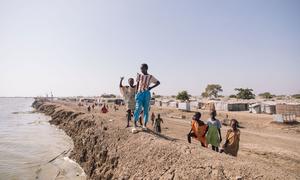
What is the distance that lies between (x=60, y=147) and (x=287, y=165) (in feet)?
50.5

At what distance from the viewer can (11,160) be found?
15594 mm

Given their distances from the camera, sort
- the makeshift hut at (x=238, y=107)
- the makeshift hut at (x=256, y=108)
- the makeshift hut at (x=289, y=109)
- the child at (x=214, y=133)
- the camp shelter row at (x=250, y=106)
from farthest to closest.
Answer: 1. the makeshift hut at (x=238, y=107)
2. the makeshift hut at (x=256, y=108)
3. the camp shelter row at (x=250, y=106)
4. the makeshift hut at (x=289, y=109)
5. the child at (x=214, y=133)

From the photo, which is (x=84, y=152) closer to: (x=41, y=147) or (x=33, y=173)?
(x=33, y=173)

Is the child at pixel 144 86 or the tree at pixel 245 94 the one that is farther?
the tree at pixel 245 94

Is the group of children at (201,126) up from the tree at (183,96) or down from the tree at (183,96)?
down

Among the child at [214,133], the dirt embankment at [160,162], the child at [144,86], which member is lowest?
the dirt embankment at [160,162]

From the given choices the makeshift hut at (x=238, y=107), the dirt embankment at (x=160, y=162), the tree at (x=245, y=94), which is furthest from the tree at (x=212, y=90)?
the dirt embankment at (x=160, y=162)

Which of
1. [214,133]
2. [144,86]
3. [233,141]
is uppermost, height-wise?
[144,86]

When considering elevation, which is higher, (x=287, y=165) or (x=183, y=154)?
(x=183, y=154)

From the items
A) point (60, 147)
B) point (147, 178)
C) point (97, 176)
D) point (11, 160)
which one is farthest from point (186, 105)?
point (147, 178)

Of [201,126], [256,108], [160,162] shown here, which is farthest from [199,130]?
[256,108]

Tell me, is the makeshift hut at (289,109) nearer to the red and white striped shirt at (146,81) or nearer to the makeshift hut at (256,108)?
the makeshift hut at (256,108)

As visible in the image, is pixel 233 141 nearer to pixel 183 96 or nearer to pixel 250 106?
pixel 250 106

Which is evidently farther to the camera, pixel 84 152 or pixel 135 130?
pixel 84 152
